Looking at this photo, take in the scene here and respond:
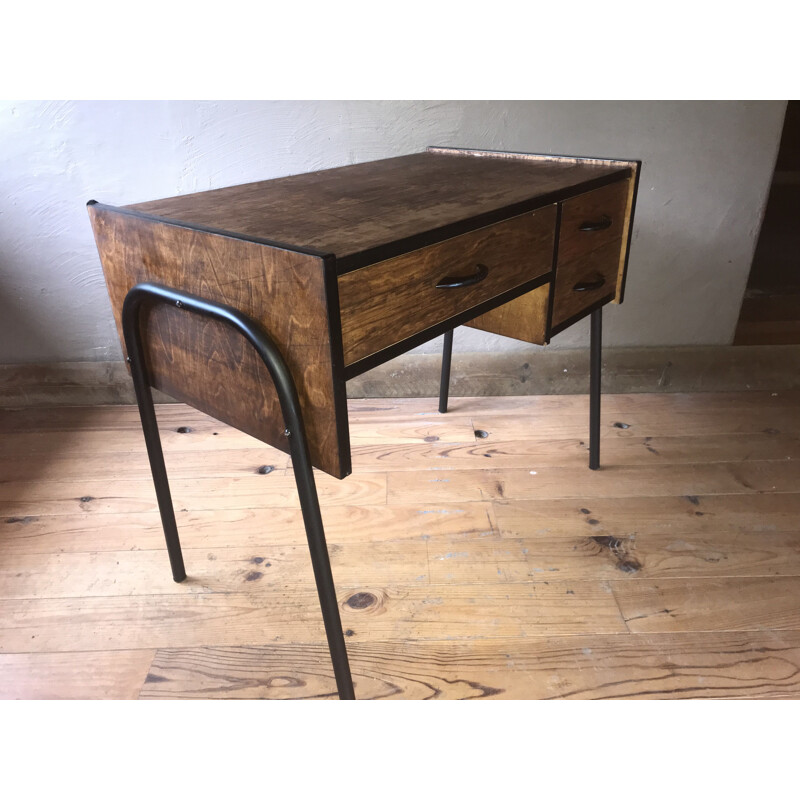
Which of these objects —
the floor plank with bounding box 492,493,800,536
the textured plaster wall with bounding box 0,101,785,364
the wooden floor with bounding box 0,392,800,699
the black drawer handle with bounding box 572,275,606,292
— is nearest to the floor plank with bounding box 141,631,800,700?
the wooden floor with bounding box 0,392,800,699

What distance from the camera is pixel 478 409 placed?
79.1 inches

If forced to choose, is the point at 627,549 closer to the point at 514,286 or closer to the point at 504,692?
the point at 504,692

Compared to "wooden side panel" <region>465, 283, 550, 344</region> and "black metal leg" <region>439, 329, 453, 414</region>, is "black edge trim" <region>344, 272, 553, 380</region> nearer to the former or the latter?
"wooden side panel" <region>465, 283, 550, 344</region>

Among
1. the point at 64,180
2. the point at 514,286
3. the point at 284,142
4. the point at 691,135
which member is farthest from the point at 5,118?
the point at 691,135

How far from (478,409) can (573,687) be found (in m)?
1.02

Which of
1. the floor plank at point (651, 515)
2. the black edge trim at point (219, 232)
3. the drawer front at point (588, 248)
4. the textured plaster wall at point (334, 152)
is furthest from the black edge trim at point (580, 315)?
the black edge trim at point (219, 232)

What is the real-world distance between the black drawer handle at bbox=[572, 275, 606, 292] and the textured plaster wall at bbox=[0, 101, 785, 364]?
23.4 inches

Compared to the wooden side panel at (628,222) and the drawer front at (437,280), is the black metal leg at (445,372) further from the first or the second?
the drawer front at (437,280)

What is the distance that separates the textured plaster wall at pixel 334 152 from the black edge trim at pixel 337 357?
1.15 m

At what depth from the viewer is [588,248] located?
130 cm

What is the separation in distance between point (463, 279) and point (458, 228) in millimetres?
78

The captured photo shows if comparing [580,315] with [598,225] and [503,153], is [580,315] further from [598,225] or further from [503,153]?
[503,153]

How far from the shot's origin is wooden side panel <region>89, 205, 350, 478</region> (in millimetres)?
804

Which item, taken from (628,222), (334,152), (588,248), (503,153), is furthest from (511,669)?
(334,152)
